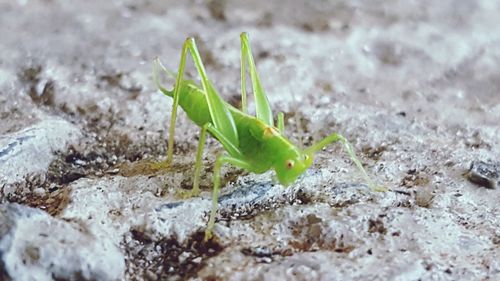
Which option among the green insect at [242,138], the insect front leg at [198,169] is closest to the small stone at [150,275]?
the green insect at [242,138]

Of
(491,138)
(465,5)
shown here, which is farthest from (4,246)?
(465,5)

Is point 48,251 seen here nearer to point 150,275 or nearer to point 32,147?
point 150,275

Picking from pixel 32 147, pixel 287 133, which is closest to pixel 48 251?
pixel 32 147

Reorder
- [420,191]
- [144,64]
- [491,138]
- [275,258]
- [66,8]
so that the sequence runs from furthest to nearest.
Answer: [66,8], [144,64], [491,138], [420,191], [275,258]

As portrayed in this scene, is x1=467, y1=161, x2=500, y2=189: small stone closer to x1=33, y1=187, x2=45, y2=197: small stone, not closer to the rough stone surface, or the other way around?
the rough stone surface

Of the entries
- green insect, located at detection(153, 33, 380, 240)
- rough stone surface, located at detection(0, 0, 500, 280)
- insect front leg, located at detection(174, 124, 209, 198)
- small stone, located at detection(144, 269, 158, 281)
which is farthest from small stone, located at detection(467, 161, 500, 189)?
small stone, located at detection(144, 269, 158, 281)

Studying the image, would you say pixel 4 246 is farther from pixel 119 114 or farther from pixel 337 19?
pixel 337 19

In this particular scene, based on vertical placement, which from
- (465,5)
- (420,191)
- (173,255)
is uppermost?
(465,5)
